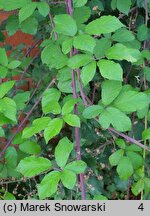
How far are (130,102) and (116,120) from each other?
0.06m

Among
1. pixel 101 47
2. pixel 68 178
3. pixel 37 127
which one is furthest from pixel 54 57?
pixel 68 178

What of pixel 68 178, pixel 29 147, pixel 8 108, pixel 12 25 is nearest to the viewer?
pixel 68 178

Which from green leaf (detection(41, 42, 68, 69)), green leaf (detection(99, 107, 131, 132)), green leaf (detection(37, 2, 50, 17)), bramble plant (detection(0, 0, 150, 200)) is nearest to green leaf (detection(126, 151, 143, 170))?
bramble plant (detection(0, 0, 150, 200))

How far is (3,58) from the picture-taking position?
0.95m

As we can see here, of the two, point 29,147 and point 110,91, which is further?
point 29,147

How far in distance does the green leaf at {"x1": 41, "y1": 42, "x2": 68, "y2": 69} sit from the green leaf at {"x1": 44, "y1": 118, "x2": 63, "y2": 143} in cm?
19

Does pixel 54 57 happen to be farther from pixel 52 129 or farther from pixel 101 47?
pixel 52 129

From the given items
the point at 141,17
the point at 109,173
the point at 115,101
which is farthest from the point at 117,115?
the point at 109,173

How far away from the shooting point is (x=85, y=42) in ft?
2.50

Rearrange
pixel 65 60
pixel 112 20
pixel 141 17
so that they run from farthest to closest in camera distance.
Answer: pixel 141 17 → pixel 65 60 → pixel 112 20

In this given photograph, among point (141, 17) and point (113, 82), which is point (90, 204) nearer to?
point (113, 82)

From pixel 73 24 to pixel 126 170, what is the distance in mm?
405

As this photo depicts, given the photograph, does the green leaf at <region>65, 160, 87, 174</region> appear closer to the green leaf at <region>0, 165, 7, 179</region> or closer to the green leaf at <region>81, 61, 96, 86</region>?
the green leaf at <region>81, 61, 96, 86</region>

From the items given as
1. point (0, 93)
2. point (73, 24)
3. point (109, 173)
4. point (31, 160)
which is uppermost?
point (73, 24)
